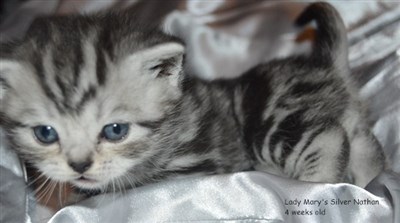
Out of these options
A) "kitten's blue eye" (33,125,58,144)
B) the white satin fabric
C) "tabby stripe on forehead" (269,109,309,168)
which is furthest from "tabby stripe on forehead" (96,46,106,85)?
"tabby stripe on forehead" (269,109,309,168)

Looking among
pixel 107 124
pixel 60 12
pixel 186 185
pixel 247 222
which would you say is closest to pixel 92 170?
pixel 107 124

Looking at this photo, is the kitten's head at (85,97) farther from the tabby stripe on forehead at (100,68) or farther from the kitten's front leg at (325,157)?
the kitten's front leg at (325,157)

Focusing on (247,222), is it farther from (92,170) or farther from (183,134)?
(92,170)

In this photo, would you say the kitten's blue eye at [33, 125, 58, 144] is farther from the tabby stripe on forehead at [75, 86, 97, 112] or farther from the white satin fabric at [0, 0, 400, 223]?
the white satin fabric at [0, 0, 400, 223]

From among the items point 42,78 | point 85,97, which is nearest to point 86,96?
point 85,97

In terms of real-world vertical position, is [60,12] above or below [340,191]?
above

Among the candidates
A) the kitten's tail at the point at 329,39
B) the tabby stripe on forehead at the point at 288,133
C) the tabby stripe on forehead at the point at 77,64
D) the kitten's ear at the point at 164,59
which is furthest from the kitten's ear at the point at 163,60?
the kitten's tail at the point at 329,39
